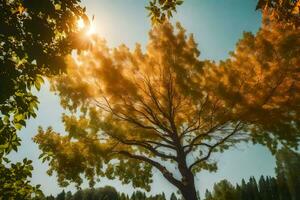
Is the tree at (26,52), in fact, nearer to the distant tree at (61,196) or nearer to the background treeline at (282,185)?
the background treeline at (282,185)

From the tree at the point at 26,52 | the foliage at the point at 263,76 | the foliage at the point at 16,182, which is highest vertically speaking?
the foliage at the point at 263,76

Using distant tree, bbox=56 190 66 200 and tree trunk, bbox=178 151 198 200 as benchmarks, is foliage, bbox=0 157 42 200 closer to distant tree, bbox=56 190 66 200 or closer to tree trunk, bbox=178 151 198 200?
tree trunk, bbox=178 151 198 200

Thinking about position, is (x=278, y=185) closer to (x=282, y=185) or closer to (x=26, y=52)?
(x=282, y=185)

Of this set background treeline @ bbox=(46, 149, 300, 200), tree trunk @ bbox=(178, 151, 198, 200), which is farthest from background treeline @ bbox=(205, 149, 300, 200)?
tree trunk @ bbox=(178, 151, 198, 200)

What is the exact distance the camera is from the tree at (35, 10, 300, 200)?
9266 millimetres

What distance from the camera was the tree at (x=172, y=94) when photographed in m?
9.27

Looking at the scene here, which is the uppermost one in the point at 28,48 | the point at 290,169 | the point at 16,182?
the point at 290,169

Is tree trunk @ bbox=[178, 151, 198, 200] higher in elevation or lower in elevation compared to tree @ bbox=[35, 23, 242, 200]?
lower

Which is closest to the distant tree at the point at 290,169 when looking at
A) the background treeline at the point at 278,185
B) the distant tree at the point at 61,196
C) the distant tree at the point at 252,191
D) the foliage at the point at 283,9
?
the background treeline at the point at 278,185

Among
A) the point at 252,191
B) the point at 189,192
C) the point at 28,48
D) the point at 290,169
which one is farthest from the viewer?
the point at 252,191

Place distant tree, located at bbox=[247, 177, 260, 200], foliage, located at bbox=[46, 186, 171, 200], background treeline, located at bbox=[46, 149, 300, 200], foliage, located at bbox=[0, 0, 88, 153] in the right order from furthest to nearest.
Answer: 1. foliage, located at bbox=[46, 186, 171, 200]
2. distant tree, located at bbox=[247, 177, 260, 200]
3. background treeline, located at bbox=[46, 149, 300, 200]
4. foliage, located at bbox=[0, 0, 88, 153]

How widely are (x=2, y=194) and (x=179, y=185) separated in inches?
250

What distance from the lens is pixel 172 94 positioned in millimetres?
10109

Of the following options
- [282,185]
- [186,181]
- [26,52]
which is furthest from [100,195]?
[26,52]
